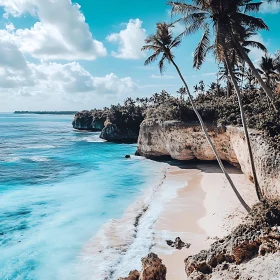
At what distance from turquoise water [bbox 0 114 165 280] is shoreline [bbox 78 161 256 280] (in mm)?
1071

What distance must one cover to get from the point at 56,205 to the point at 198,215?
40.0ft

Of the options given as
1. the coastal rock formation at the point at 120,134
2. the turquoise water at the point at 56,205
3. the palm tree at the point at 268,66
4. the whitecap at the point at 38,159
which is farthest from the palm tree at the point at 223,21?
the coastal rock formation at the point at 120,134

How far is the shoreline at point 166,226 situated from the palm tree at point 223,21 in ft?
26.9

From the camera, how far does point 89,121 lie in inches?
4296

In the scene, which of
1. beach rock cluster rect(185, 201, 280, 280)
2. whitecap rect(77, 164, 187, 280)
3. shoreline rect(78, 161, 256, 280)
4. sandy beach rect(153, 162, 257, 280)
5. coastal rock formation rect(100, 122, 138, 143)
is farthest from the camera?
coastal rock formation rect(100, 122, 138, 143)

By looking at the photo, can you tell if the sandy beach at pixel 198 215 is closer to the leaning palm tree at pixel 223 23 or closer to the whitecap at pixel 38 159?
the leaning palm tree at pixel 223 23

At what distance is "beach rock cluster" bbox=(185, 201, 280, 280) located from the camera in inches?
320

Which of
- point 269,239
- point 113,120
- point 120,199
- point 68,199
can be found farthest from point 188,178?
point 113,120

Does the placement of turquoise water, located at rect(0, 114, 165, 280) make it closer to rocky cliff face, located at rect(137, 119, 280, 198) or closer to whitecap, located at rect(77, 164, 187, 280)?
whitecap, located at rect(77, 164, 187, 280)

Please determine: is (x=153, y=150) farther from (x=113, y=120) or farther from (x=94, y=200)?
(x=113, y=120)

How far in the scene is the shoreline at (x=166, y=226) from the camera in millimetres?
13219

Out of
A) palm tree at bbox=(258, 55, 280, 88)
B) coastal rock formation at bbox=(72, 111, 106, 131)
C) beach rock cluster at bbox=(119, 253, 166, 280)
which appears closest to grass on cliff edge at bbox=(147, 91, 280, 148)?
palm tree at bbox=(258, 55, 280, 88)

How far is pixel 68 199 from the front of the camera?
25.0 metres

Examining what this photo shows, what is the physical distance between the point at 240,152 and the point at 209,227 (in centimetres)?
1074
